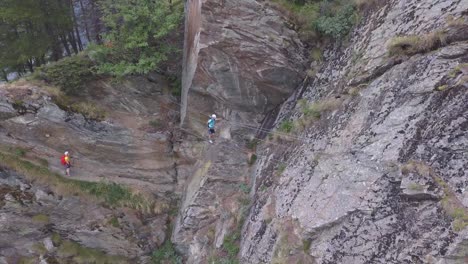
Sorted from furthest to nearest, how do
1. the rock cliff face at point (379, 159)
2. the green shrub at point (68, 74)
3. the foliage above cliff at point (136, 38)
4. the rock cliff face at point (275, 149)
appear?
1. the green shrub at point (68, 74)
2. the foliage above cliff at point (136, 38)
3. the rock cliff face at point (275, 149)
4. the rock cliff face at point (379, 159)

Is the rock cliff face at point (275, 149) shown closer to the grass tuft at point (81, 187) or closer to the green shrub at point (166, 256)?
the grass tuft at point (81, 187)

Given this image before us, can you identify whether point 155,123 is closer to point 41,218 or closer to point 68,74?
point 68,74

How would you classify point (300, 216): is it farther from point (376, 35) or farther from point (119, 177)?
point (119, 177)

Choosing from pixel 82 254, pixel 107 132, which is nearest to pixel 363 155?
pixel 107 132

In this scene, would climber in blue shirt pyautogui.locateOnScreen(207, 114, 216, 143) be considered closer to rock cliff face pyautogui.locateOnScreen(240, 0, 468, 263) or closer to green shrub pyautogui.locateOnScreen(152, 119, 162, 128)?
green shrub pyautogui.locateOnScreen(152, 119, 162, 128)

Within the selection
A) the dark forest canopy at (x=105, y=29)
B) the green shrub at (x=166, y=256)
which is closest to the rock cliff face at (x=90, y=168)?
the green shrub at (x=166, y=256)

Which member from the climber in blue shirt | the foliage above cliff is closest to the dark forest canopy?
the foliage above cliff

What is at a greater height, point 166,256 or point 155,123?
point 155,123
